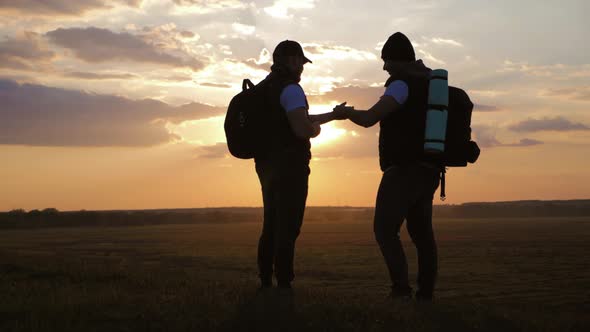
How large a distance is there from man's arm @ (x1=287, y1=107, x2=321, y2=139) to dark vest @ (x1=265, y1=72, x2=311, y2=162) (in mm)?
207

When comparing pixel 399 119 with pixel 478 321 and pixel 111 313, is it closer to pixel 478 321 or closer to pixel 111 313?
pixel 478 321

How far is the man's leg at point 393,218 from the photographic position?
6277mm

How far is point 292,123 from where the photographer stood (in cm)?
618

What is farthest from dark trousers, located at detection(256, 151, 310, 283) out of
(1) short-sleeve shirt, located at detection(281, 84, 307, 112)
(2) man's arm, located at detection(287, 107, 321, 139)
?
(1) short-sleeve shirt, located at detection(281, 84, 307, 112)

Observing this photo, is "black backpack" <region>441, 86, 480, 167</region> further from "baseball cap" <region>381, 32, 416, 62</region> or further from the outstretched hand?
the outstretched hand

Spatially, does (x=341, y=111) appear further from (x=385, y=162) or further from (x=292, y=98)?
(x=385, y=162)

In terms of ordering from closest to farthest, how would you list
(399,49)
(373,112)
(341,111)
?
(373,112) → (341,111) → (399,49)

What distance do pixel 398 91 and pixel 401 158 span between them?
0.57m

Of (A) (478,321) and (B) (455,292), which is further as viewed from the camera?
(B) (455,292)

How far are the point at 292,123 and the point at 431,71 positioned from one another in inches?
50.7

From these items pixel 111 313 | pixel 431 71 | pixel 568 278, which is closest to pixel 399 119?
pixel 431 71

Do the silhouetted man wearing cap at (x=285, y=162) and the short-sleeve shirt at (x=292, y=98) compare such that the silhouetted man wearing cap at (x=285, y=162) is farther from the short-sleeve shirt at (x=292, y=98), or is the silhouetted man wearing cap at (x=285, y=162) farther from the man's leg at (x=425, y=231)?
the man's leg at (x=425, y=231)

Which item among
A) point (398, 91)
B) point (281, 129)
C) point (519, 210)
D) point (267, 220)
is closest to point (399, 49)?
point (398, 91)

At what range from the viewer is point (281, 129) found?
641 centimetres
